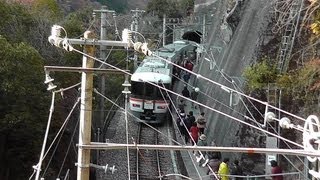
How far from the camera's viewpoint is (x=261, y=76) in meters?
16.7

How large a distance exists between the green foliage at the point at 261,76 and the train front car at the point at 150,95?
600cm

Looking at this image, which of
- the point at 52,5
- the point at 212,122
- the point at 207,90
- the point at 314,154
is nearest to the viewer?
the point at 314,154

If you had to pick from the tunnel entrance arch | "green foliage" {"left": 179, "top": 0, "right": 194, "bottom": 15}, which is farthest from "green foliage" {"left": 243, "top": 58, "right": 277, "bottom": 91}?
"green foliage" {"left": 179, "top": 0, "right": 194, "bottom": 15}

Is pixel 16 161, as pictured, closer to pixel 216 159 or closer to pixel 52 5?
pixel 216 159

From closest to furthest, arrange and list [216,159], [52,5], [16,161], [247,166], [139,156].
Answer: [216,159] → [247,166] → [16,161] → [139,156] → [52,5]

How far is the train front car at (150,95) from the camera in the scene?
22.5 m

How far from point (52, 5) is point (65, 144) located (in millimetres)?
17216

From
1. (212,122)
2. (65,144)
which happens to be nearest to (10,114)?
(65,144)

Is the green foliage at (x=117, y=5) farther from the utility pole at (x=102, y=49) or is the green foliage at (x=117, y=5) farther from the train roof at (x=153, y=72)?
the utility pole at (x=102, y=49)

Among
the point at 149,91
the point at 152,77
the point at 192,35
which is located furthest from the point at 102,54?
the point at 192,35

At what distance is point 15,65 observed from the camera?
16703mm

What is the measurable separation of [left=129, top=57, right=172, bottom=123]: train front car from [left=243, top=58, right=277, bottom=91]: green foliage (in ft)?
19.7

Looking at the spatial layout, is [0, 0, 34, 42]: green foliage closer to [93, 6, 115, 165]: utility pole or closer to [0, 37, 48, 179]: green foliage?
[93, 6, 115, 165]: utility pole

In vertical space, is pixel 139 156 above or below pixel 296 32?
below
